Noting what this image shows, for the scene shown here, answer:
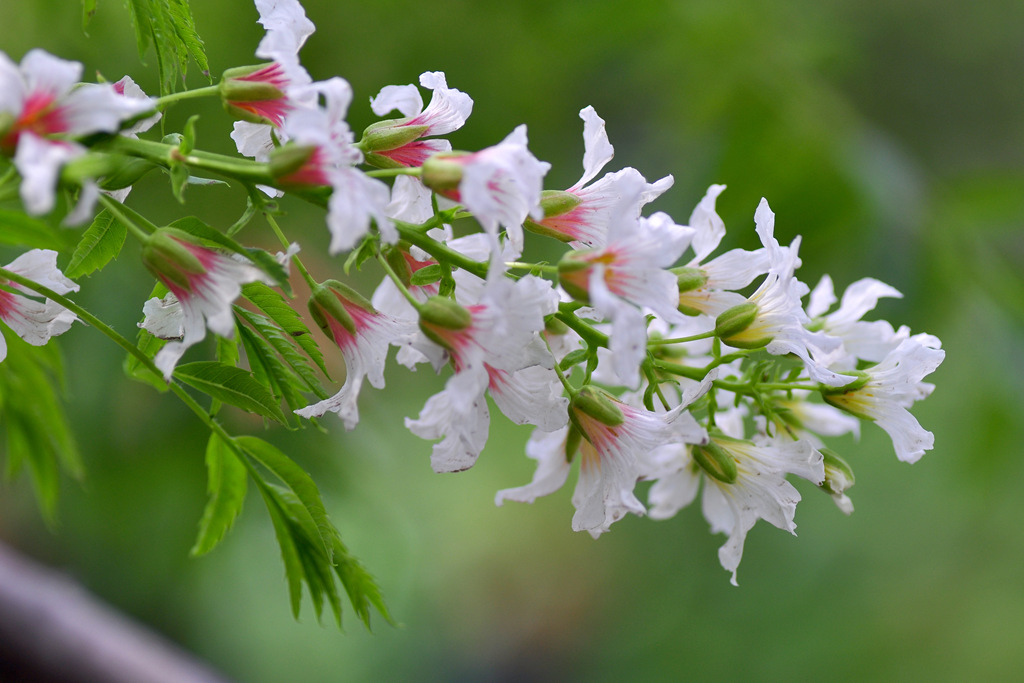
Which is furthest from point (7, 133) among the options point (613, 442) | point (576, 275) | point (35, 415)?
point (35, 415)

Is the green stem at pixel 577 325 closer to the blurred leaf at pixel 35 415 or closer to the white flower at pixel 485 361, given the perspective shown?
the white flower at pixel 485 361

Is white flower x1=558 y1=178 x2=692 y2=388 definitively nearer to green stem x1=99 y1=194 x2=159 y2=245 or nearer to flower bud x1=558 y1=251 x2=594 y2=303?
flower bud x1=558 y1=251 x2=594 y2=303

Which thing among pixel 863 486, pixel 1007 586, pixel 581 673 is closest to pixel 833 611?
pixel 863 486

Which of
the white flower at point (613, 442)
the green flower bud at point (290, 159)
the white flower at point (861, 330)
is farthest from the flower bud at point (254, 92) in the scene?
the white flower at point (861, 330)

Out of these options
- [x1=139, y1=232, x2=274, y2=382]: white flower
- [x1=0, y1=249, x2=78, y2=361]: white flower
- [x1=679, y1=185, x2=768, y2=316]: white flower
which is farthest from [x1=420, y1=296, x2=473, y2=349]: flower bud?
[x1=0, y1=249, x2=78, y2=361]: white flower

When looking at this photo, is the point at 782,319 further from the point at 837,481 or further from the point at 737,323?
the point at 837,481

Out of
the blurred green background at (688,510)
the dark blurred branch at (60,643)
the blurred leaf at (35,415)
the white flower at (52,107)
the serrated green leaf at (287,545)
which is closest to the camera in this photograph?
the white flower at (52,107)
